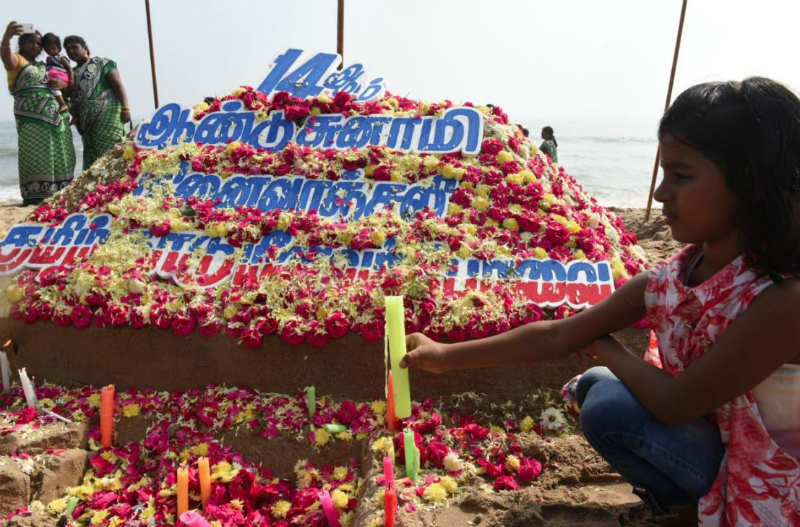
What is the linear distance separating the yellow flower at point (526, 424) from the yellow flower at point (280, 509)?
1.06 m

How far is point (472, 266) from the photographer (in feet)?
10.6

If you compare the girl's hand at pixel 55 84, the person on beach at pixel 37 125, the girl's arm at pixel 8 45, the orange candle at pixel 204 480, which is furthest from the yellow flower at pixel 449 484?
the girl's hand at pixel 55 84

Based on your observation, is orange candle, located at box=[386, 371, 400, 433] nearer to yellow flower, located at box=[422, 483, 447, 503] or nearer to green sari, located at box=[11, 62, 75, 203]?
yellow flower, located at box=[422, 483, 447, 503]

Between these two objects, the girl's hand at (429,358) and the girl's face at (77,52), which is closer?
the girl's hand at (429,358)

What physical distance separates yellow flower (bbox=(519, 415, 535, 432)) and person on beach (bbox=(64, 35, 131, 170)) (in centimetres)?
577

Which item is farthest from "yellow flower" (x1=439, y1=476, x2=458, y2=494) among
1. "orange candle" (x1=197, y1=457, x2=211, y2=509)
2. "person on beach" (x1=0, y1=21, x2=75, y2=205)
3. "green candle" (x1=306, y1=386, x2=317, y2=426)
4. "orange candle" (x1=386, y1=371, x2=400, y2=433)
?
"person on beach" (x1=0, y1=21, x2=75, y2=205)

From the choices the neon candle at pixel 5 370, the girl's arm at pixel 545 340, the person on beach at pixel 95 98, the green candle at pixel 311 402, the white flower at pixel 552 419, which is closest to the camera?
the girl's arm at pixel 545 340

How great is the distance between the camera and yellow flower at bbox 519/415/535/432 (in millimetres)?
2656

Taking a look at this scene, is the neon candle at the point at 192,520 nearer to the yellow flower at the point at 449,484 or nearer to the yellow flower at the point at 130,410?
the yellow flower at the point at 449,484

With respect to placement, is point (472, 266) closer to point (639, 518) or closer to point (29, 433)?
point (639, 518)

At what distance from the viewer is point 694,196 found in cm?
147

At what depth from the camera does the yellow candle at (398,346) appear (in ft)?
5.96

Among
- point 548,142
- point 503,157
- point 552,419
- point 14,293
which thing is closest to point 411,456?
point 552,419

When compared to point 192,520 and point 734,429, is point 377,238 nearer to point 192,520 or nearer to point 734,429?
point 192,520
